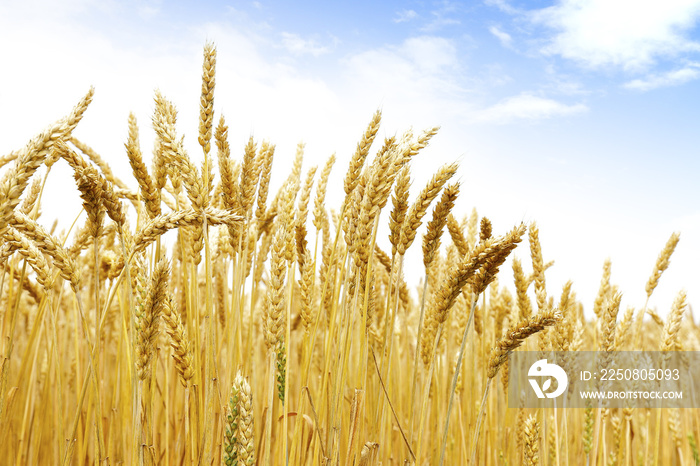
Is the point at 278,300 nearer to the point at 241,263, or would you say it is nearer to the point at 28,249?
the point at 241,263

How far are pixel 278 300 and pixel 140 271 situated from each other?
439 millimetres

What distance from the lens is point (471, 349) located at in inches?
103

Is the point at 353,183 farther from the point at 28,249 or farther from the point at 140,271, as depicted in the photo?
the point at 28,249

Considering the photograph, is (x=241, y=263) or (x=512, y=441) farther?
(x=512, y=441)

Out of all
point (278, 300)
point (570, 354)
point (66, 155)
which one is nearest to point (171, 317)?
point (278, 300)

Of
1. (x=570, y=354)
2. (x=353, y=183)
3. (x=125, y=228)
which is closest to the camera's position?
(x=353, y=183)

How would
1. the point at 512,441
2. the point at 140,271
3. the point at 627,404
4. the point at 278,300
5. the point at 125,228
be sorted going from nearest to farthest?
the point at 278,300 → the point at 140,271 → the point at 125,228 → the point at 627,404 → the point at 512,441

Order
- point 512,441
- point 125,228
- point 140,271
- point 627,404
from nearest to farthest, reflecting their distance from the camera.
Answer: point 140,271 < point 125,228 < point 627,404 < point 512,441

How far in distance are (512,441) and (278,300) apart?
1.84 meters

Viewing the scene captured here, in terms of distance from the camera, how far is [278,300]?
1.35 meters

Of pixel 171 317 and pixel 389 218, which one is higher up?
pixel 389 218

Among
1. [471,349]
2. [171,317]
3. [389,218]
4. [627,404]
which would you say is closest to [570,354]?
[627,404]

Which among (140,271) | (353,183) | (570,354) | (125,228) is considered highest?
(353,183)

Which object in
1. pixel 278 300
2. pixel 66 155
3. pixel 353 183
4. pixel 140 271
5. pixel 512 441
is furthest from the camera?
pixel 512 441
